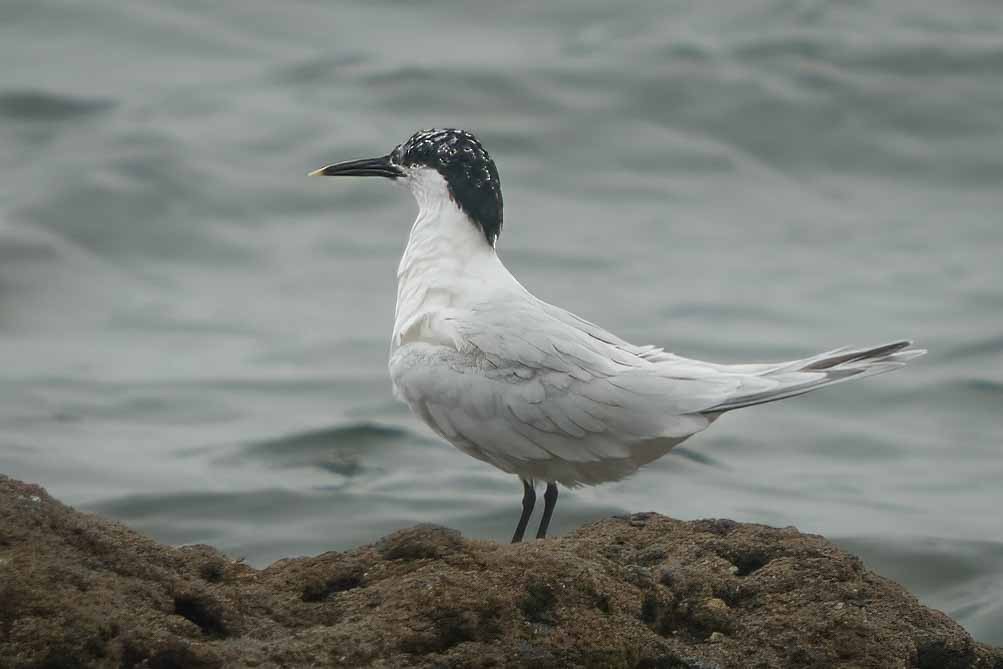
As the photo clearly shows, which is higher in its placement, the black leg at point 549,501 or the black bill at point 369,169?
the black bill at point 369,169

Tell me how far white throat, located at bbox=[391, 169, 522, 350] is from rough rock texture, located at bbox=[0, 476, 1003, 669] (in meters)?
1.91

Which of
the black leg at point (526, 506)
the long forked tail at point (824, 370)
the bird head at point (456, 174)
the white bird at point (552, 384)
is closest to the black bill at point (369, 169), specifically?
the bird head at point (456, 174)

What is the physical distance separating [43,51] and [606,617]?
17.8m

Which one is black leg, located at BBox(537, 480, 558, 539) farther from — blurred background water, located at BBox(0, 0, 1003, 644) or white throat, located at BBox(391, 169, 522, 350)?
blurred background water, located at BBox(0, 0, 1003, 644)

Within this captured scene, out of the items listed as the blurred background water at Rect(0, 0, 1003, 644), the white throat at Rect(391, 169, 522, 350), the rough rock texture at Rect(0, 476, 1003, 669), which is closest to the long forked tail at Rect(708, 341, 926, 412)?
the rough rock texture at Rect(0, 476, 1003, 669)

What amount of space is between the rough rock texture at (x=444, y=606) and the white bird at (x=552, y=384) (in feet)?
3.87

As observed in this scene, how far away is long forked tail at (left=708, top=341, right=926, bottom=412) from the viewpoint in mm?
5867

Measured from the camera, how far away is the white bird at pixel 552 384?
622 cm

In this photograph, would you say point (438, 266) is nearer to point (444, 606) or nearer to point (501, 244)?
point (444, 606)

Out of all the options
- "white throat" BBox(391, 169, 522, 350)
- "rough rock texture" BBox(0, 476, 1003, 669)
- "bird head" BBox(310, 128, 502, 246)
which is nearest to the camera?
"rough rock texture" BBox(0, 476, 1003, 669)

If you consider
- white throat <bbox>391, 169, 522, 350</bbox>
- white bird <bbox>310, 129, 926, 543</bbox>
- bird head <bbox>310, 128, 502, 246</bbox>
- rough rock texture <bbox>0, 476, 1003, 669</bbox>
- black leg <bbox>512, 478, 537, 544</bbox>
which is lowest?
rough rock texture <bbox>0, 476, 1003, 669</bbox>

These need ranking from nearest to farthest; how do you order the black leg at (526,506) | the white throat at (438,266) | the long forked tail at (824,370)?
the long forked tail at (824,370) < the black leg at (526,506) < the white throat at (438,266)

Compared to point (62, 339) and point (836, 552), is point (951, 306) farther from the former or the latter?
point (836, 552)

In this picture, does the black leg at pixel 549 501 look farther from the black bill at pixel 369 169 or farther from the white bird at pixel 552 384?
the black bill at pixel 369 169
